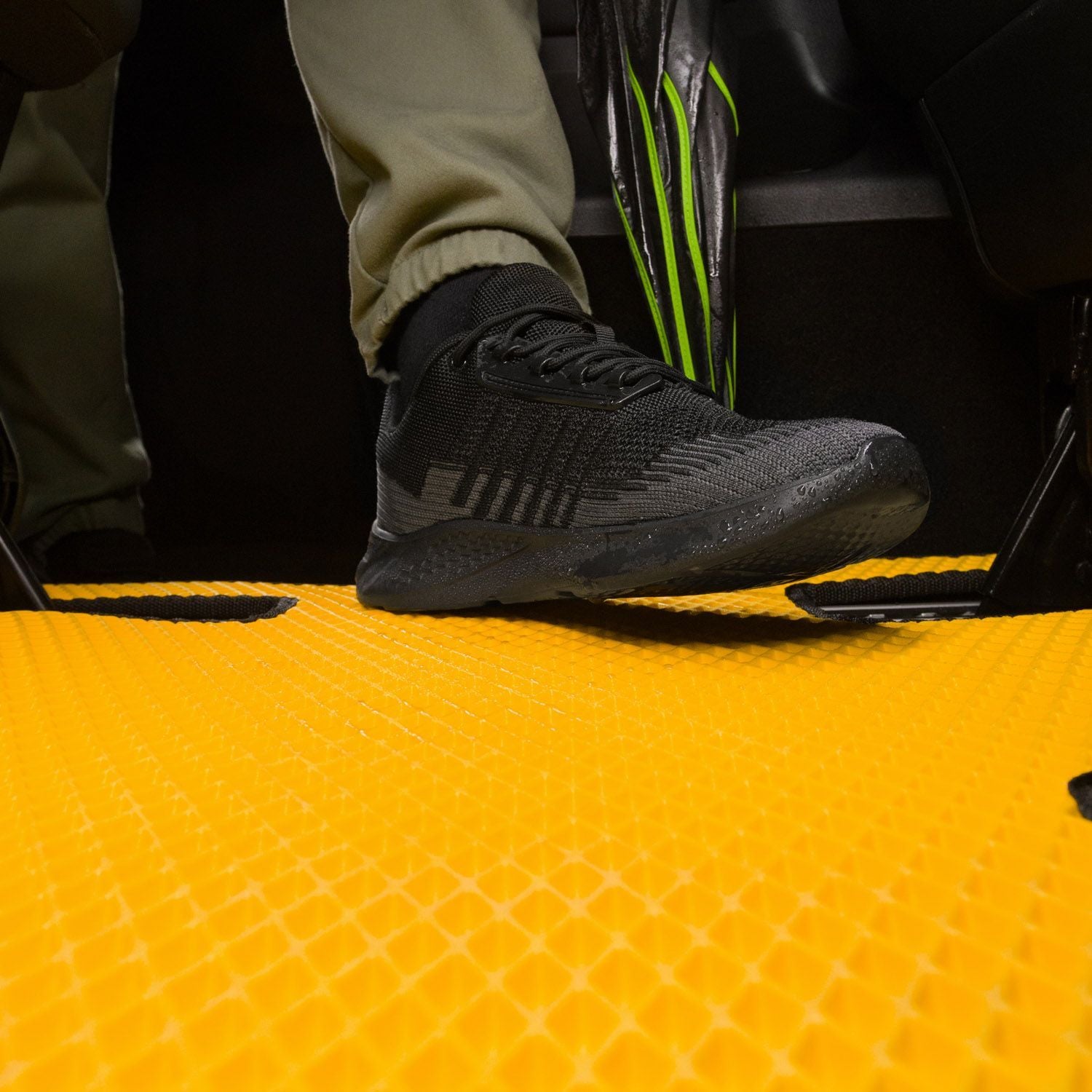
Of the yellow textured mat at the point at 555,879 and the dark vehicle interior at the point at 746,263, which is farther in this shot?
the dark vehicle interior at the point at 746,263

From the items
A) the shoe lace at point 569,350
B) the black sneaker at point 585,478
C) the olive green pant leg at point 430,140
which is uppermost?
the olive green pant leg at point 430,140

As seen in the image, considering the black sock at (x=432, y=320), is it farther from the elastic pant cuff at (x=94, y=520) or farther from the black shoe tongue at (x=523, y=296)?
the elastic pant cuff at (x=94, y=520)

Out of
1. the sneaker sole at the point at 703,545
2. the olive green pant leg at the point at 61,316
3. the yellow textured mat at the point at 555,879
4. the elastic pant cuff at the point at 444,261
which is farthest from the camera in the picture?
the olive green pant leg at the point at 61,316

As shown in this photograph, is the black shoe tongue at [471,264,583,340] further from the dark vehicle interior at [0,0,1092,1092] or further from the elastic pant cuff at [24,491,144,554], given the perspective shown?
the elastic pant cuff at [24,491,144,554]

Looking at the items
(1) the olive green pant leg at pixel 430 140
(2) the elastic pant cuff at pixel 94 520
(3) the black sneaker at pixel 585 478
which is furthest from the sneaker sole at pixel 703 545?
(2) the elastic pant cuff at pixel 94 520

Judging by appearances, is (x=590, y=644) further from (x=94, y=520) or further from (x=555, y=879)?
(x=94, y=520)

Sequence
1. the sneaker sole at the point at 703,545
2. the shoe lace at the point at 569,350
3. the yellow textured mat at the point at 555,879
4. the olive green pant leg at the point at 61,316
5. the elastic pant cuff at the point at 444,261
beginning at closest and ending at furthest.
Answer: the yellow textured mat at the point at 555,879
the sneaker sole at the point at 703,545
the shoe lace at the point at 569,350
the elastic pant cuff at the point at 444,261
the olive green pant leg at the point at 61,316

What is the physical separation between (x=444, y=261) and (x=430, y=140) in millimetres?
123

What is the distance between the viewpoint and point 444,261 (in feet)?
2.31

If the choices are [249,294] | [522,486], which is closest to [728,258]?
[522,486]

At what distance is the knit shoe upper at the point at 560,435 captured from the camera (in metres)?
0.51

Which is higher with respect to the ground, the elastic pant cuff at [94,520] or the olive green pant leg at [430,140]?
the olive green pant leg at [430,140]

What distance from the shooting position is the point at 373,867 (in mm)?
281

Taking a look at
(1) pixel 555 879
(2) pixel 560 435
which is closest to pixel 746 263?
(2) pixel 560 435
